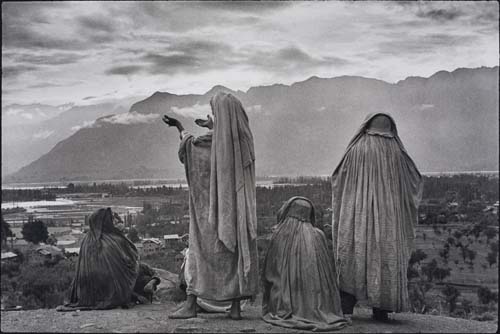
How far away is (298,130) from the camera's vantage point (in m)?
17.3

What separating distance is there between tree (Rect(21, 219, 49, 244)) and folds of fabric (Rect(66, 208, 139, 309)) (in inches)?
184

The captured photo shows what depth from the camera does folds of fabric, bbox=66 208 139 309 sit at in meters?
8.62

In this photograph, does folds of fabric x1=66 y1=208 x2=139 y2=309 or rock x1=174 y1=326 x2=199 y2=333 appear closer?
rock x1=174 y1=326 x2=199 y2=333

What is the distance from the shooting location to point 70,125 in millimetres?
15586

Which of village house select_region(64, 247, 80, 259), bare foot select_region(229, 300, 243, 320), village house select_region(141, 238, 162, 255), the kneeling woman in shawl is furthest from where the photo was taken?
village house select_region(141, 238, 162, 255)

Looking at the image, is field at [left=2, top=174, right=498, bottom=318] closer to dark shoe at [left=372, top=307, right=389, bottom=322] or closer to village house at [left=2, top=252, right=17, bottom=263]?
village house at [left=2, top=252, right=17, bottom=263]

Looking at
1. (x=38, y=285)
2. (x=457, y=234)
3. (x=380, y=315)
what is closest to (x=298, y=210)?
(x=380, y=315)

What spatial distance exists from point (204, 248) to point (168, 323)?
106 centimetres

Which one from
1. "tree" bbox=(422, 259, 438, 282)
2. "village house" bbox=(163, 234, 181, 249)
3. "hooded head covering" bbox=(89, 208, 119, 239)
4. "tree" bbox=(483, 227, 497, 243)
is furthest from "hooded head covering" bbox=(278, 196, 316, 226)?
"tree" bbox=(483, 227, 497, 243)

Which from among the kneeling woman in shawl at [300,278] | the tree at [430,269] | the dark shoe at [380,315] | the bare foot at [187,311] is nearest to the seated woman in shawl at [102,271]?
the bare foot at [187,311]

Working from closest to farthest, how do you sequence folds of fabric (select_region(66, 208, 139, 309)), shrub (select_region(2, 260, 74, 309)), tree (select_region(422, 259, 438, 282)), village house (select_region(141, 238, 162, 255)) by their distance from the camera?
folds of fabric (select_region(66, 208, 139, 309))
shrub (select_region(2, 260, 74, 309))
village house (select_region(141, 238, 162, 255))
tree (select_region(422, 259, 438, 282))

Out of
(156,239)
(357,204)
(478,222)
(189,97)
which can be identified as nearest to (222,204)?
(357,204)

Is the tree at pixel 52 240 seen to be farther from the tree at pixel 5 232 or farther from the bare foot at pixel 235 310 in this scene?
the bare foot at pixel 235 310

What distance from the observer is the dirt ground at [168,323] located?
23.5 ft
